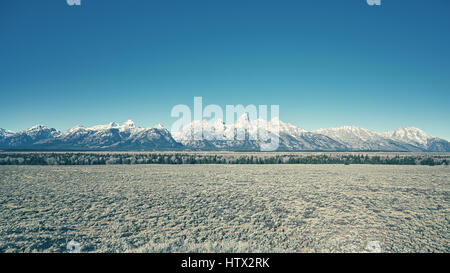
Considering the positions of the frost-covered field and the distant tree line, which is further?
the distant tree line

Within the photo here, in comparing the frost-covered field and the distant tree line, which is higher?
the frost-covered field

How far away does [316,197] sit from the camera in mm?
21781

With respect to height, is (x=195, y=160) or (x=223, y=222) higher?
(x=223, y=222)

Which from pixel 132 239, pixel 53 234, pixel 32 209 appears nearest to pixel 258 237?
pixel 132 239

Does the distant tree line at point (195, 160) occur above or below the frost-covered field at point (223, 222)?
below

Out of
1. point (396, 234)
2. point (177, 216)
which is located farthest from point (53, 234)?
point (396, 234)

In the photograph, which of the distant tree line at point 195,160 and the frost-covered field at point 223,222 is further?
the distant tree line at point 195,160

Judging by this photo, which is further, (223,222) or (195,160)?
(195,160)
